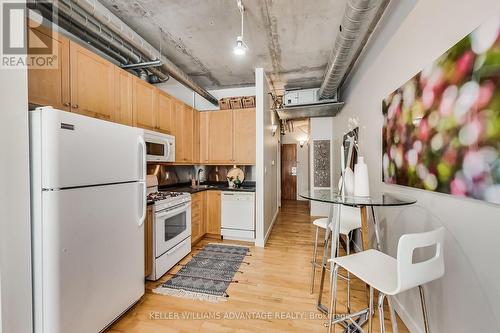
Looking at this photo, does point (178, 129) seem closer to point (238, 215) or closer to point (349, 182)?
point (238, 215)

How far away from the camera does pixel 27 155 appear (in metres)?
1.32

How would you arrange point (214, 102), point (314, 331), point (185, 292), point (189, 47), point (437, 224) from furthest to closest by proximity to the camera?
point (214, 102)
point (189, 47)
point (185, 292)
point (314, 331)
point (437, 224)

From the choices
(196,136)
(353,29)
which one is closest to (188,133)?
(196,136)

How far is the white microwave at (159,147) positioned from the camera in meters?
2.70

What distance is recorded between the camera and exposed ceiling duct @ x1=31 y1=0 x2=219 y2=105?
1.78m

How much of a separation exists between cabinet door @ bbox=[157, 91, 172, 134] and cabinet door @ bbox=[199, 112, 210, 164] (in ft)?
3.02

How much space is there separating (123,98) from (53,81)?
715 millimetres

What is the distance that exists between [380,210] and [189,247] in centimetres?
257

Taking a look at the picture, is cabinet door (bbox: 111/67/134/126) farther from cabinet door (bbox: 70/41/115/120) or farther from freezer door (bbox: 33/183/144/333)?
freezer door (bbox: 33/183/144/333)

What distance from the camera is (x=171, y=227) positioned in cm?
270

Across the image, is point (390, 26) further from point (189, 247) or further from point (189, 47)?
point (189, 247)

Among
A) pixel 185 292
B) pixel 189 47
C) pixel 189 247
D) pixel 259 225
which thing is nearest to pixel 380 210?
pixel 259 225

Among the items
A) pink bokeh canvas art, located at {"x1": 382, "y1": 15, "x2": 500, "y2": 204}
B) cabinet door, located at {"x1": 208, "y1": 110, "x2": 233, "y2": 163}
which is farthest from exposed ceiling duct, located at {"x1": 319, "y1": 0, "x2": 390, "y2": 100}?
cabinet door, located at {"x1": 208, "y1": 110, "x2": 233, "y2": 163}

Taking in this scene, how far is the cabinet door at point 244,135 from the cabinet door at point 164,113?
4.01 ft
